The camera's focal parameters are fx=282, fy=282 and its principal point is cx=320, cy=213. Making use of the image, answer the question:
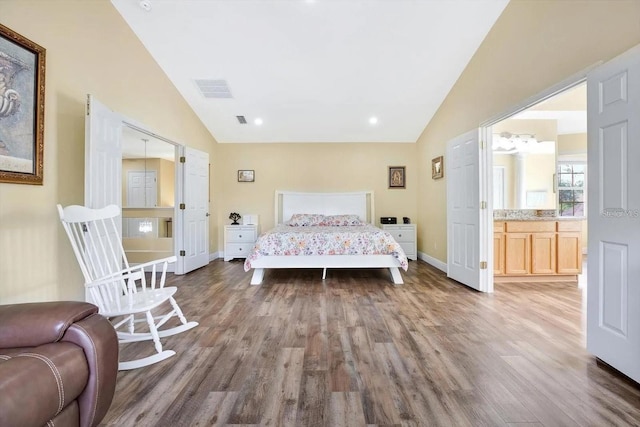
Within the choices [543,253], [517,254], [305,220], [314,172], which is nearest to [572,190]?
[543,253]

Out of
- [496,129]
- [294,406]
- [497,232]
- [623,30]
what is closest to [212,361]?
[294,406]

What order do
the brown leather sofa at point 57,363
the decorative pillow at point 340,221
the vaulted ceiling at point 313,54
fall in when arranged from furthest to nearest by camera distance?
the decorative pillow at point 340,221, the vaulted ceiling at point 313,54, the brown leather sofa at point 57,363

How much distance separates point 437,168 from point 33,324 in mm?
4950

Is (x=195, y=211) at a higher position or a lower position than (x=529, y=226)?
higher

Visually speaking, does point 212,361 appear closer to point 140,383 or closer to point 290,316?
point 140,383

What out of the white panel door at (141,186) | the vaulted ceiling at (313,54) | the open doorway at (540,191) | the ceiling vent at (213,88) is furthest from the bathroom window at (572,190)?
the white panel door at (141,186)

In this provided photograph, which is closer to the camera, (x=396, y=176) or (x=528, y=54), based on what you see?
(x=528, y=54)

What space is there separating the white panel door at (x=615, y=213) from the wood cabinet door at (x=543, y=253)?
2164 mm

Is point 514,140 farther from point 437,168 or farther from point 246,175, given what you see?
point 246,175

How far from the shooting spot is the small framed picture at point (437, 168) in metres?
4.61

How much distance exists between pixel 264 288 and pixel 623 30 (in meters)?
3.93

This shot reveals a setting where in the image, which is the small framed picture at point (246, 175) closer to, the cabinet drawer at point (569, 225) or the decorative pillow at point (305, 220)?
the decorative pillow at point (305, 220)

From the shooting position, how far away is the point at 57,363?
1031 millimetres

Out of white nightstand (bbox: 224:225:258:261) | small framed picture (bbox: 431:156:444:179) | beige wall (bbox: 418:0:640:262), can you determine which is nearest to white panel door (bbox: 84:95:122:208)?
white nightstand (bbox: 224:225:258:261)
